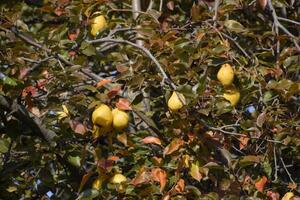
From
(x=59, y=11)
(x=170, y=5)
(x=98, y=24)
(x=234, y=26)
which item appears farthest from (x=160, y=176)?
(x=170, y=5)

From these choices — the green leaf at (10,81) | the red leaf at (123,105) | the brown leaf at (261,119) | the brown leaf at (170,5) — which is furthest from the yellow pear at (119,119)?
the brown leaf at (170,5)

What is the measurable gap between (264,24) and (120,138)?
4.90ft

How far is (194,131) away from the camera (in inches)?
89.9

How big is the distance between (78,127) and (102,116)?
10 centimetres

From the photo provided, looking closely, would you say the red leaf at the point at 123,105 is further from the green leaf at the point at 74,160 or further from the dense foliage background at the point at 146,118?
the green leaf at the point at 74,160

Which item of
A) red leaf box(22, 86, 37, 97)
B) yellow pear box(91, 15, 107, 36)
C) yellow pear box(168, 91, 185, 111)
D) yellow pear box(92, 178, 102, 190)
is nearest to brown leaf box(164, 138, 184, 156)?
yellow pear box(168, 91, 185, 111)

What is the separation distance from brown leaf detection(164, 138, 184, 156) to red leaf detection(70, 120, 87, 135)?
27cm

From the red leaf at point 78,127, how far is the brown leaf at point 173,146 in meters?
0.27

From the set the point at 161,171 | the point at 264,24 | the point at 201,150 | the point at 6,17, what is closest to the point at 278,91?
the point at 201,150

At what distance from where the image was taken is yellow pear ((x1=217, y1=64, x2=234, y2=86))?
2348 millimetres

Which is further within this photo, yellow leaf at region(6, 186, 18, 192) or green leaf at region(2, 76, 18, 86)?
yellow leaf at region(6, 186, 18, 192)

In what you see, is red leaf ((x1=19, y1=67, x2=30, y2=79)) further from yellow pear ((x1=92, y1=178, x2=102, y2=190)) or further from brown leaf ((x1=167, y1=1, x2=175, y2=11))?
brown leaf ((x1=167, y1=1, x2=175, y2=11))

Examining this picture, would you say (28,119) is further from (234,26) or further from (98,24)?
(234,26)

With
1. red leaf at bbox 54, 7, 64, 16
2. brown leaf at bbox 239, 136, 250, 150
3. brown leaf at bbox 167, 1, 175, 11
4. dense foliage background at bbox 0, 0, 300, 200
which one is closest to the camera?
dense foliage background at bbox 0, 0, 300, 200
